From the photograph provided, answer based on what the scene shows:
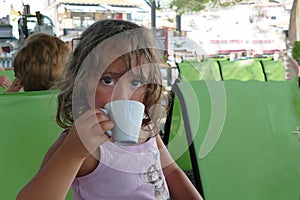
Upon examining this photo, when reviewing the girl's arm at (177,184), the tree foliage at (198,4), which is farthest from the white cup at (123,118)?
the tree foliage at (198,4)

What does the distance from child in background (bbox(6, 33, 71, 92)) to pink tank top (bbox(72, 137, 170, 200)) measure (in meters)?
0.69

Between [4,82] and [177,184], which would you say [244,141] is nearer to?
[177,184]

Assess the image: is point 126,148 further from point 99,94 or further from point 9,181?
point 9,181

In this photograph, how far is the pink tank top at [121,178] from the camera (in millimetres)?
939

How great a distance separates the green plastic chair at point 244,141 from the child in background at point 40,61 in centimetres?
46

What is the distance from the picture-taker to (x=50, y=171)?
2.56 ft

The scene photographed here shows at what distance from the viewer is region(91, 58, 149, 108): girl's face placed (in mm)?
750

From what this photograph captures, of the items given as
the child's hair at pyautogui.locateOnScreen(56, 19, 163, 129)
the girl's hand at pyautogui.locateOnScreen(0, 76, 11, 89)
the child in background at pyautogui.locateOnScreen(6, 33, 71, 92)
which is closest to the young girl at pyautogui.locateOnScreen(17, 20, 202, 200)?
the child's hair at pyautogui.locateOnScreen(56, 19, 163, 129)

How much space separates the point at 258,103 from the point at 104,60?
0.98 metres

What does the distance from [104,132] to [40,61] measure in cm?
95

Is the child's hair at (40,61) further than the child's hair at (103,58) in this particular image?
Yes

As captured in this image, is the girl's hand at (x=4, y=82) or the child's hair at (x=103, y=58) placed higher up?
the child's hair at (x=103, y=58)

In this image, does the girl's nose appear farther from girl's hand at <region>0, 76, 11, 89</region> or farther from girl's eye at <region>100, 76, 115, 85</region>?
girl's hand at <region>0, 76, 11, 89</region>

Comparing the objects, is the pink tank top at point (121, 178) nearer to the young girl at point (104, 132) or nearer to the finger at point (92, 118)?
the young girl at point (104, 132)
